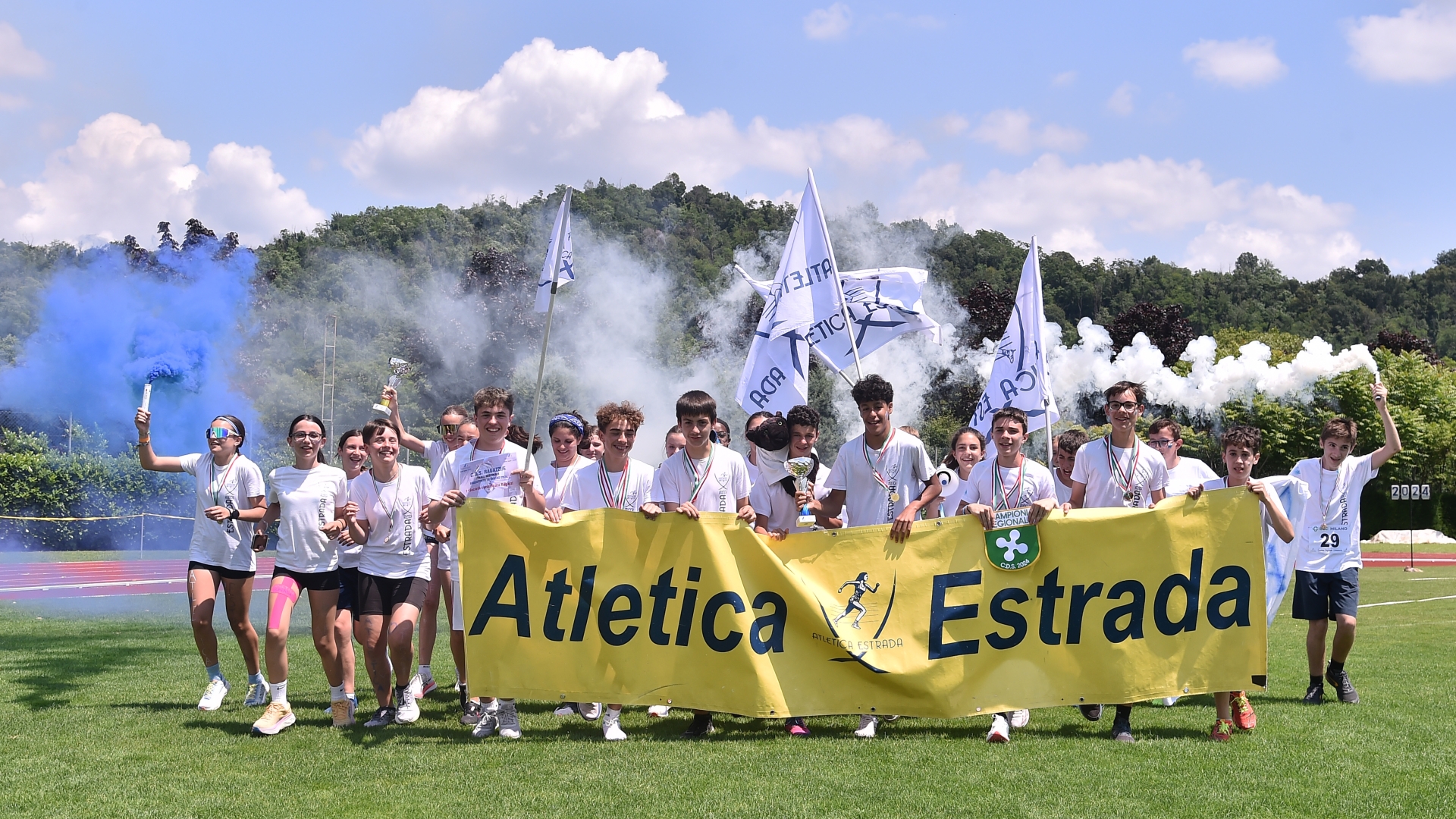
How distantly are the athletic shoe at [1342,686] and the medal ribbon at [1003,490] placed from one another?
3.10m

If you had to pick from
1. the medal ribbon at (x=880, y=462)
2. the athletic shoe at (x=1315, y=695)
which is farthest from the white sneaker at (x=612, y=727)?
the athletic shoe at (x=1315, y=695)

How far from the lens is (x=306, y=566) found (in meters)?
7.19

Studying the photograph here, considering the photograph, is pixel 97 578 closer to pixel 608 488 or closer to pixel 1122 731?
pixel 608 488

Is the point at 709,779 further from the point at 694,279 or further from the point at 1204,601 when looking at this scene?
the point at 694,279

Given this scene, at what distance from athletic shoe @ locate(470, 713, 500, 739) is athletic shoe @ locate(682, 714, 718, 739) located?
1.18 m

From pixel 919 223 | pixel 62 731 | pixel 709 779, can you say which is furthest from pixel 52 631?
pixel 919 223

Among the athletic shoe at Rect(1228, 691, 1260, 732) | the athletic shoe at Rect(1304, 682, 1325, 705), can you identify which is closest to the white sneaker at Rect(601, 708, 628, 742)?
the athletic shoe at Rect(1228, 691, 1260, 732)

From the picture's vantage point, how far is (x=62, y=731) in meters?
7.12

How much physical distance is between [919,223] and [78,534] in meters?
70.0

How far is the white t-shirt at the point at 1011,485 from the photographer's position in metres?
7.10

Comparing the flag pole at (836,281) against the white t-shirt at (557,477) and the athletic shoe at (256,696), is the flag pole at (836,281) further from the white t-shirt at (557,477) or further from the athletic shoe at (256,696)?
the athletic shoe at (256,696)

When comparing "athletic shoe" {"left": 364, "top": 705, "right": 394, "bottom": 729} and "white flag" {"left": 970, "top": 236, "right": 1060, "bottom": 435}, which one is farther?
"white flag" {"left": 970, "top": 236, "right": 1060, "bottom": 435}

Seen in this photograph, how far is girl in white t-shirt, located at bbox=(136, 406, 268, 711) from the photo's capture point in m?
7.89

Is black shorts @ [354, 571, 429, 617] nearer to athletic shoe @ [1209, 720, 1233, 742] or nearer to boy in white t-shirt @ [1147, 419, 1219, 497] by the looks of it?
athletic shoe @ [1209, 720, 1233, 742]
